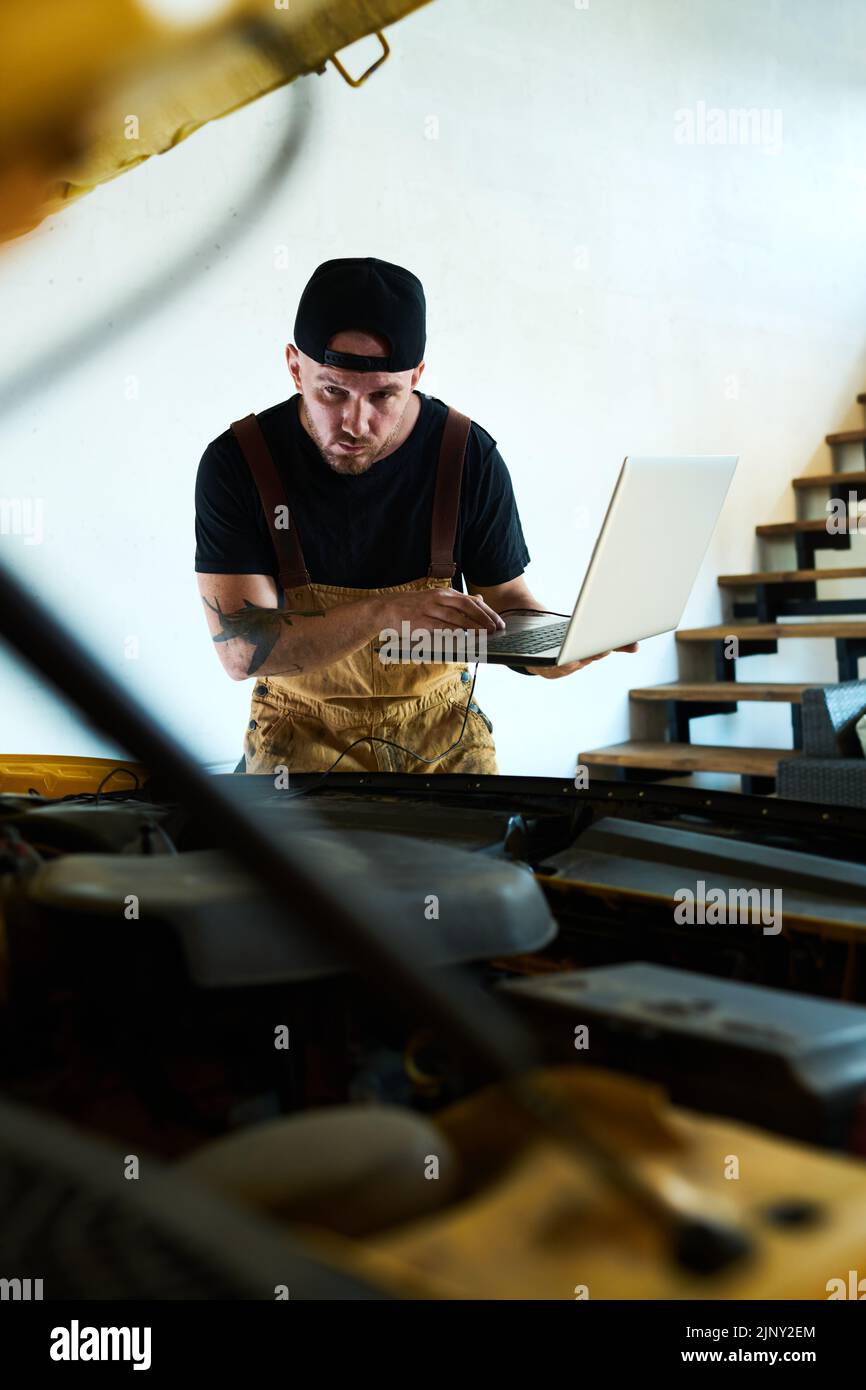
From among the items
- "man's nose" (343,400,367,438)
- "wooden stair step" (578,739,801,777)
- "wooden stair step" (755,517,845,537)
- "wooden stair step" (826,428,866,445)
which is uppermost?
"wooden stair step" (826,428,866,445)

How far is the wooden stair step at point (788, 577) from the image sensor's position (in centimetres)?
527

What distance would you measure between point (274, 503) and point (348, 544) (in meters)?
0.16

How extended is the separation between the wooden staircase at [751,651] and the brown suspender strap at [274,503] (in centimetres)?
273

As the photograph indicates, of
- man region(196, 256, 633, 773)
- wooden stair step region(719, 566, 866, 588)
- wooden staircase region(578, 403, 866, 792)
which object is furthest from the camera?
wooden stair step region(719, 566, 866, 588)

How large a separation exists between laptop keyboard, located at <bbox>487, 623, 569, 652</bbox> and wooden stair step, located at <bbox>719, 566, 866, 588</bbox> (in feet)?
11.5

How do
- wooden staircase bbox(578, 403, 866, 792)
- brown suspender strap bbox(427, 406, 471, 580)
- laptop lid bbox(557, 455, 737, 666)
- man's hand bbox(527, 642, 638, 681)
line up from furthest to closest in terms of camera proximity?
1. wooden staircase bbox(578, 403, 866, 792)
2. brown suspender strap bbox(427, 406, 471, 580)
3. man's hand bbox(527, 642, 638, 681)
4. laptop lid bbox(557, 455, 737, 666)

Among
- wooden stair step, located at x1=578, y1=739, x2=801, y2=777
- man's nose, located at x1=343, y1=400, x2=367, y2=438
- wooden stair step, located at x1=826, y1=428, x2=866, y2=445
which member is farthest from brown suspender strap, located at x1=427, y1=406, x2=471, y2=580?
wooden stair step, located at x1=826, y1=428, x2=866, y2=445

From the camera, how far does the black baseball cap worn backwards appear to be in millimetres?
2098

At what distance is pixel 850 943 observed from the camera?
1.00 m

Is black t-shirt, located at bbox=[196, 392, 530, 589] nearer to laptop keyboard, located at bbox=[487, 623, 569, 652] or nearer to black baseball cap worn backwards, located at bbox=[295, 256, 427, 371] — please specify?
black baseball cap worn backwards, located at bbox=[295, 256, 427, 371]

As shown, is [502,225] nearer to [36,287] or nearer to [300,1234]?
[36,287]

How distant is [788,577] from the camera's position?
5559 millimetres

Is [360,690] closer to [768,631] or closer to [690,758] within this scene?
[690,758]

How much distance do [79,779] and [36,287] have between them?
6.91 ft
